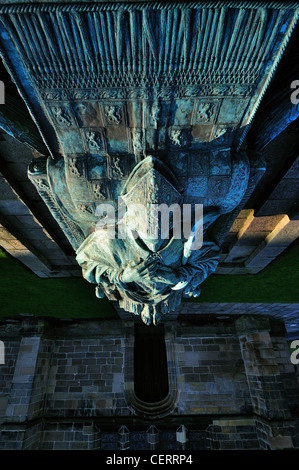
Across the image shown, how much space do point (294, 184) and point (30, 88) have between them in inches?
76.9

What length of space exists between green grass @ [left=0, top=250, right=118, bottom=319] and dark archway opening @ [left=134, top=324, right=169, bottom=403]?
3.64 feet

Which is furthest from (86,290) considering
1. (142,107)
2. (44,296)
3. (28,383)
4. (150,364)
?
(142,107)

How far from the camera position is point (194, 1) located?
0.76 m

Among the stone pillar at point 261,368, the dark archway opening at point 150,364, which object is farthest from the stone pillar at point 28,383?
the stone pillar at point 261,368

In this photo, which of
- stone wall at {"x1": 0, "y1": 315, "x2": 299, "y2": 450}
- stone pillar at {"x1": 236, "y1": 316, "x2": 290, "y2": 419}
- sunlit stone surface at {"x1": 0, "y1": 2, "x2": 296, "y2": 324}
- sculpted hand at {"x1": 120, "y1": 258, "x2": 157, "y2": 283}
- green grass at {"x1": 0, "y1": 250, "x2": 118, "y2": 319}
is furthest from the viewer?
stone wall at {"x1": 0, "y1": 315, "x2": 299, "y2": 450}

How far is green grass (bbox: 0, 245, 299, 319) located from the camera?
3.27 metres

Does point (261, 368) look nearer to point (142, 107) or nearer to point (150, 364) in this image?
point (150, 364)

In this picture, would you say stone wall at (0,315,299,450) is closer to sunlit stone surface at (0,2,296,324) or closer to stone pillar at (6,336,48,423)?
stone pillar at (6,336,48,423)

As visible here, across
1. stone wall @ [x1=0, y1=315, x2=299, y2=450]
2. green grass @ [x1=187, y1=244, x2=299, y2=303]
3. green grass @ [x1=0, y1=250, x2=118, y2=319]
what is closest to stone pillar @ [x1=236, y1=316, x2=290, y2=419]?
stone wall @ [x1=0, y1=315, x2=299, y2=450]

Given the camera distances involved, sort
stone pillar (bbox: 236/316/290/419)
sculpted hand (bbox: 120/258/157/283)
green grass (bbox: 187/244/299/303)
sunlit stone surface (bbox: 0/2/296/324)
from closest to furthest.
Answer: sunlit stone surface (bbox: 0/2/296/324) → sculpted hand (bbox: 120/258/157/283) → green grass (bbox: 187/244/299/303) → stone pillar (bbox: 236/316/290/419)

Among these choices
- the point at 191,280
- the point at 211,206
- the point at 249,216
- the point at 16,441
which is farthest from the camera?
the point at 16,441

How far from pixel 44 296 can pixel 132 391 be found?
2673mm

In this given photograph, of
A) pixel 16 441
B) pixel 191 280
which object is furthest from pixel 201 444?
pixel 191 280

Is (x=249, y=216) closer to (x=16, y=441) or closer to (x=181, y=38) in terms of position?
(x=181, y=38)
